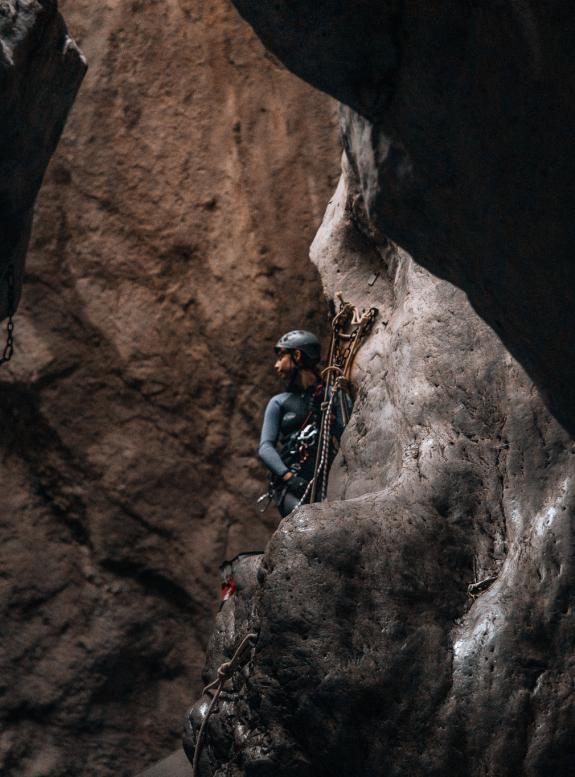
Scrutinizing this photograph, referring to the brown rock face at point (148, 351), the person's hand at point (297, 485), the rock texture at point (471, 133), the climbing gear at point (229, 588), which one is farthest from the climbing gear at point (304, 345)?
the rock texture at point (471, 133)

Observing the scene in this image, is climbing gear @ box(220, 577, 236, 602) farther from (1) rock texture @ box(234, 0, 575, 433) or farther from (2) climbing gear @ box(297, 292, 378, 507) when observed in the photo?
(1) rock texture @ box(234, 0, 575, 433)

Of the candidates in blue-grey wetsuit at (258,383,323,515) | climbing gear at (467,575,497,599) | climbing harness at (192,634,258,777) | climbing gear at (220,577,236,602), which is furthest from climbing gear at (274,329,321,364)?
climbing gear at (467,575,497,599)

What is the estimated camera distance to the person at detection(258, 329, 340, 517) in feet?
23.6

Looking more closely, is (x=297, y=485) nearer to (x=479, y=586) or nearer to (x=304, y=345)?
(x=304, y=345)

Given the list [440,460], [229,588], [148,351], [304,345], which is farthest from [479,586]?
[148,351]

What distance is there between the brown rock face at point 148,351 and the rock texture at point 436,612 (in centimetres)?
397

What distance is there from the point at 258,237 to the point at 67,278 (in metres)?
1.73

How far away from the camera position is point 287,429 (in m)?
7.49

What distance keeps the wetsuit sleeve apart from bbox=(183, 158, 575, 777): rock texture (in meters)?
1.67

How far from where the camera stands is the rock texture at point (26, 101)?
523 cm

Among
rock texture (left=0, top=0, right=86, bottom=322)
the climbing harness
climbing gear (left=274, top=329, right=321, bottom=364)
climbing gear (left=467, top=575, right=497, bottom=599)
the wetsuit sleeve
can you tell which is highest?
rock texture (left=0, top=0, right=86, bottom=322)

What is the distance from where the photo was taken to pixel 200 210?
9.66 m

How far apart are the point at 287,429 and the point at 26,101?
2.92 metres

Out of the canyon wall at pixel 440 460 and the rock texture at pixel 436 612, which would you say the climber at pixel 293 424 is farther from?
the rock texture at pixel 436 612
